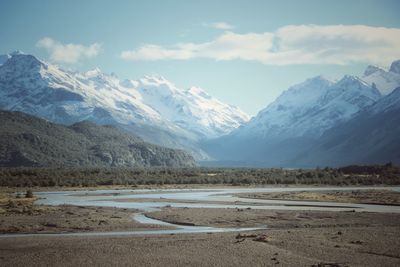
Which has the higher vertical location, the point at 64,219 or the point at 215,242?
the point at 64,219

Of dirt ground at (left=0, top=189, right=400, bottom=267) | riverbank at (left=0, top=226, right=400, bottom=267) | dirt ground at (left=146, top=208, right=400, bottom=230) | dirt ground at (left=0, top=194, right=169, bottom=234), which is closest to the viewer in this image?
riverbank at (left=0, top=226, right=400, bottom=267)

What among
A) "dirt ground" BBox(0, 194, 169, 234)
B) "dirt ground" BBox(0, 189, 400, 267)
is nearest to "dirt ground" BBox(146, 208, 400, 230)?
"dirt ground" BBox(0, 189, 400, 267)

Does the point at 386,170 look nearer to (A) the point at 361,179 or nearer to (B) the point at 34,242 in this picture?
(A) the point at 361,179

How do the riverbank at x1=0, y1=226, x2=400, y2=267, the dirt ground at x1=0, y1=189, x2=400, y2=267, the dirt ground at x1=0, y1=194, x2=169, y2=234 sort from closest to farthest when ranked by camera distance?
1. the riverbank at x1=0, y1=226, x2=400, y2=267
2. the dirt ground at x1=0, y1=189, x2=400, y2=267
3. the dirt ground at x1=0, y1=194, x2=169, y2=234

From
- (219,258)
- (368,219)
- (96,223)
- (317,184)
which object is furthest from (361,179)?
(219,258)

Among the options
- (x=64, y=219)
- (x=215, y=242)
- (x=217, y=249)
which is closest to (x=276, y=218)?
(x=215, y=242)

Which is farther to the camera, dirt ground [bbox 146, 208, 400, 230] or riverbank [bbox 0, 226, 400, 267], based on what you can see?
dirt ground [bbox 146, 208, 400, 230]

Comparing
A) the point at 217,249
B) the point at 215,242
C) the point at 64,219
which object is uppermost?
the point at 64,219

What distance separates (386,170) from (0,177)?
12374 centimetres

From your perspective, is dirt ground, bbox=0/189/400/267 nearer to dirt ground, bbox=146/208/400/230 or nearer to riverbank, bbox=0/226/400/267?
riverbank, bbox=0/226/400/267

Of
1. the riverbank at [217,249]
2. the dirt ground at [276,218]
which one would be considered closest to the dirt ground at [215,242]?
the riverbank at [217,249]

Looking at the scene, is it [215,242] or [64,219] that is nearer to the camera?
[215,242]

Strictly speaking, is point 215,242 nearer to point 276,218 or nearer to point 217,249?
point 217,249

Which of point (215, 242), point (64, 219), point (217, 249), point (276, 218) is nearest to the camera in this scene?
point (217, 249)
